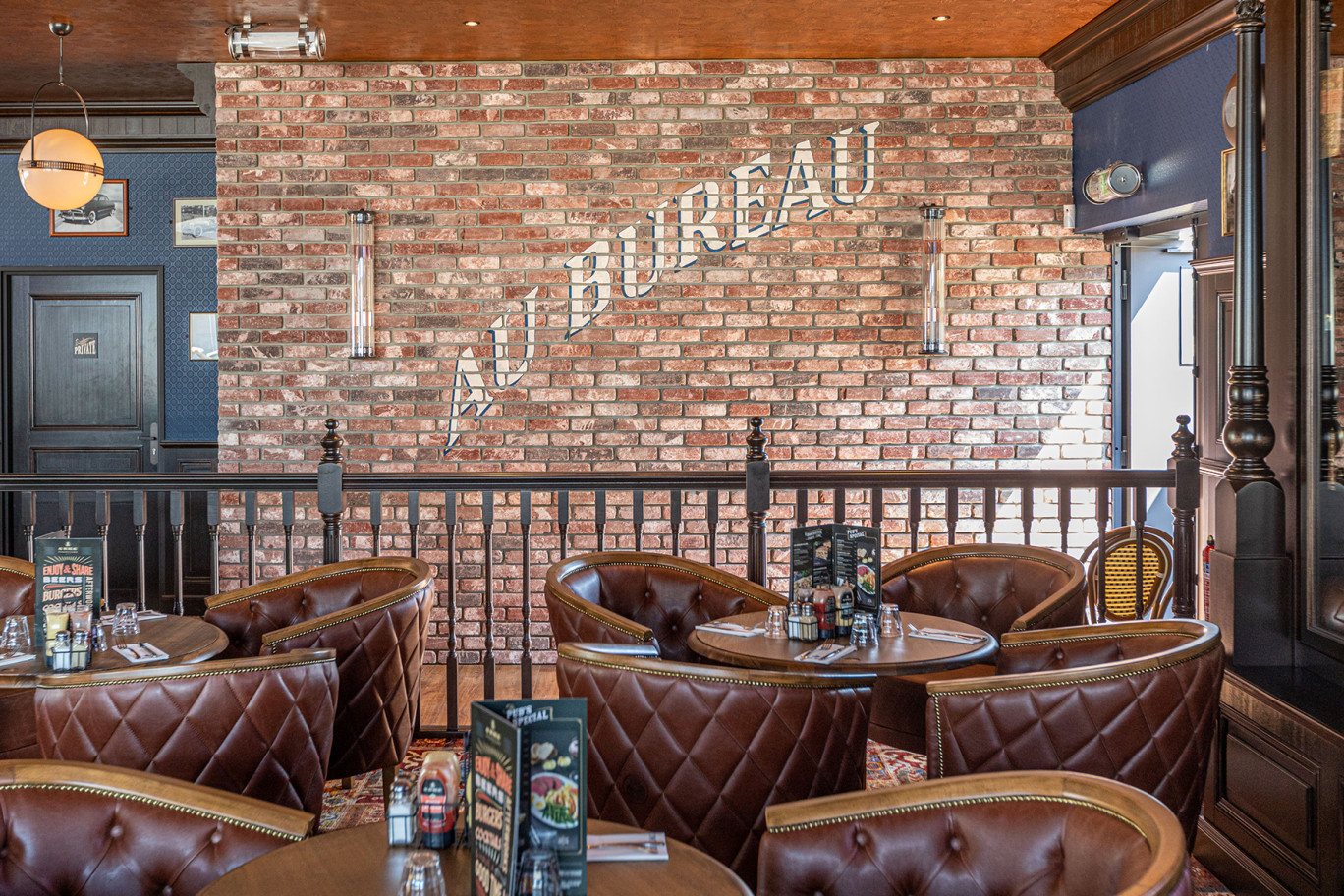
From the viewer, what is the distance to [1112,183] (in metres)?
4.55

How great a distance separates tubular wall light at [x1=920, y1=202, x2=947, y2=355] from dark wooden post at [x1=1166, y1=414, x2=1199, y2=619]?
5.82ft

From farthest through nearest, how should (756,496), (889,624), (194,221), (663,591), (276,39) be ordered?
(194,221) < (276,39) < (756,496) < (663,591) < (889,624)

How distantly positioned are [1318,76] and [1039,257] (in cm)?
269

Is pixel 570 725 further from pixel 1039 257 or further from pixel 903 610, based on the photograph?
pixel 1039 257

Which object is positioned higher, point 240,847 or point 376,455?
point 376,455

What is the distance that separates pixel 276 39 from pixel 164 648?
10.3 feet

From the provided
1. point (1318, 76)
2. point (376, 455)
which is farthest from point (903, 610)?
Answer: point (376, 455)

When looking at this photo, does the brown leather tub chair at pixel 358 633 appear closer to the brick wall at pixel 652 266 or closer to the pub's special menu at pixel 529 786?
the pub's special menu at pixel 529 786

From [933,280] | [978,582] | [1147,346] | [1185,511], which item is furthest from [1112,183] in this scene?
[978,582]

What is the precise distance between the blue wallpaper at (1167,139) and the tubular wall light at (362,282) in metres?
3.51

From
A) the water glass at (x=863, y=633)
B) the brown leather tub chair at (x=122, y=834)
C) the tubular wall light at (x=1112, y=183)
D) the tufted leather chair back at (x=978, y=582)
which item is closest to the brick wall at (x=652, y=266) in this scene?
the tubular wall light at (x=1112, y=183)

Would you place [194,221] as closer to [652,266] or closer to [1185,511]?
[652,266]

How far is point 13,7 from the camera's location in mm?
4535

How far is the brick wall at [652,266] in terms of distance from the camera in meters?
5.15
